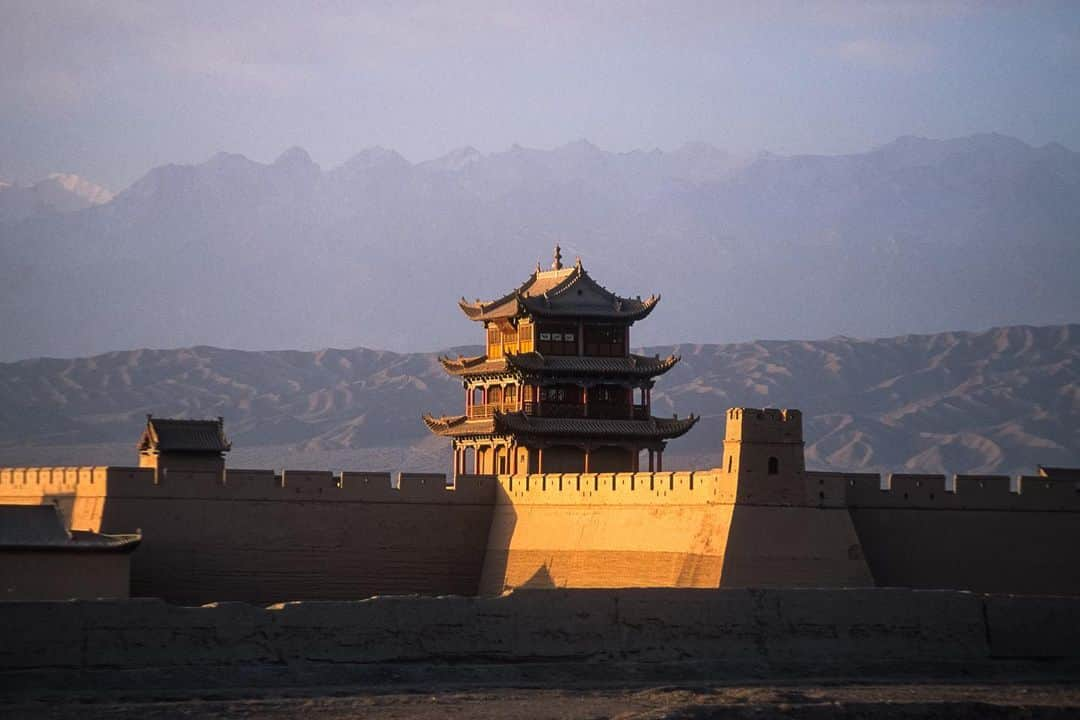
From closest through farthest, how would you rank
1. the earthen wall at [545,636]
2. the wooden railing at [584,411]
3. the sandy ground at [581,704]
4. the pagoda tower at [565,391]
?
1. the sandy ground at [581,704]
2. the earthen wall at [545,636]
3. the pagoda tower at [565,391]
4. the wooden railing at [584,411]

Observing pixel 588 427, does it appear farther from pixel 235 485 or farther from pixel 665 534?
pixel 235 485

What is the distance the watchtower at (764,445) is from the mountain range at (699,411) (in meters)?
109

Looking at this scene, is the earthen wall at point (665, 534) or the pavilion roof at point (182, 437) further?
the pavilion roof at point (182, 437)

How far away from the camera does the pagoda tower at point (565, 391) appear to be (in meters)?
61.6

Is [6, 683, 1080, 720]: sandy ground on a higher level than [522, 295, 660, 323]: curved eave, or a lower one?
lower

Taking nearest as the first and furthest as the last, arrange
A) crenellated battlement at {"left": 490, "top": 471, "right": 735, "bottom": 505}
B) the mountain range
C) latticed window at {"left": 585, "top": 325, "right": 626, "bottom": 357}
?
crenellated battlement at {"left": 490, "top": 471, "right": 735, "bottom": 505} < latticed window at {"left": 585, "top": 325, "right": 626, "bottom": 357} < the mountain range

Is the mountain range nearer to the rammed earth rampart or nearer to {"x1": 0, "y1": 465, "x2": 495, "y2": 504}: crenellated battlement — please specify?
{"x1": 0, "y1": 465, "x2": 495, "y2": 504}: crenellated battlement

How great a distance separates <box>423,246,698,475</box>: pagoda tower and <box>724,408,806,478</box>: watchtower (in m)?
13.1

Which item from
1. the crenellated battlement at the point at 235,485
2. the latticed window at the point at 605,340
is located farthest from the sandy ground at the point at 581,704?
the latticed window at the point at 605,340

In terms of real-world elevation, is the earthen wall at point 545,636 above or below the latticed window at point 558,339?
below

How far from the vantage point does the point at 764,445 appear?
47.4 meters

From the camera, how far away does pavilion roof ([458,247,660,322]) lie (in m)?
62.5

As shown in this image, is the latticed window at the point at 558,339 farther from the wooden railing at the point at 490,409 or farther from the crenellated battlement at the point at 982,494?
the crenellated battlement at the point at 982,494

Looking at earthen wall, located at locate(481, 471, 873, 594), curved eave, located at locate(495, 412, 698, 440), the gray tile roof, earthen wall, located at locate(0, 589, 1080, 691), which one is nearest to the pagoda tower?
curved eave, located at locate(495, 412, 698, 440)
